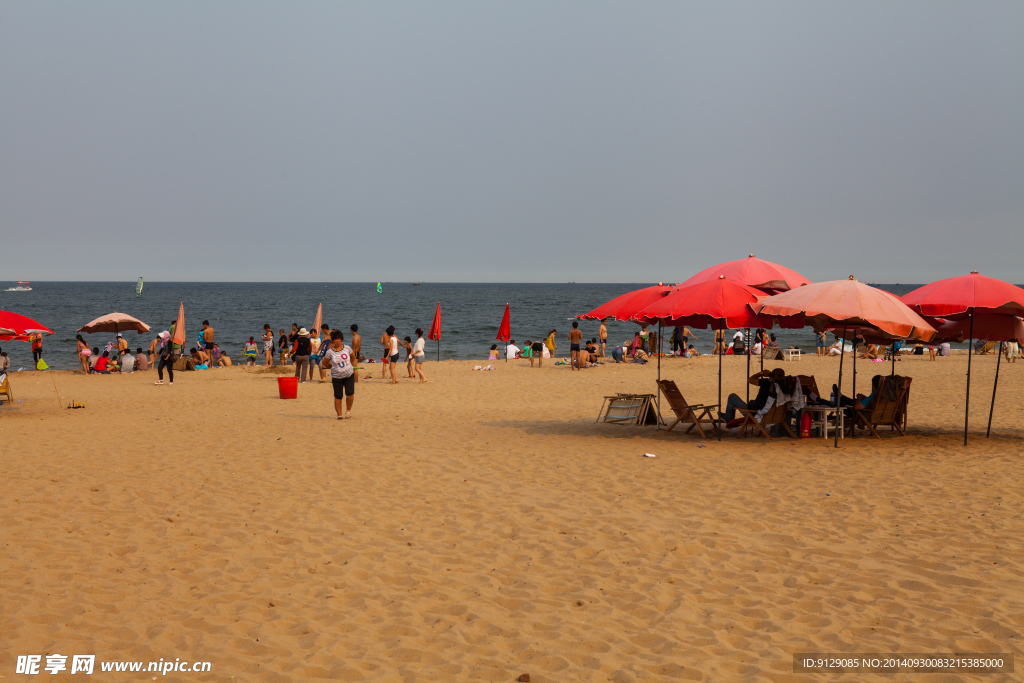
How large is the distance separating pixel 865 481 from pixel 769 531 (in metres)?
2.37

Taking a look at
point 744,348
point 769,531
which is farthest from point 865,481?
point 744,348

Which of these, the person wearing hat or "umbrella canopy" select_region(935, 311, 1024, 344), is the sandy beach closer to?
"umbrella canopy" select_region(935, 311, 1024, 344)

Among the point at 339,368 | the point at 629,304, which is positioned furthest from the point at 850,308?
the point at 339,368

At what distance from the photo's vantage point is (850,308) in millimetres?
8609

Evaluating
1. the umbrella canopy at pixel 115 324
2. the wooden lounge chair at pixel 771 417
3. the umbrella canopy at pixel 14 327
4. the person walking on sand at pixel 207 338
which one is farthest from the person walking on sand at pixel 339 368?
the person walking on sand at pixel 207 338

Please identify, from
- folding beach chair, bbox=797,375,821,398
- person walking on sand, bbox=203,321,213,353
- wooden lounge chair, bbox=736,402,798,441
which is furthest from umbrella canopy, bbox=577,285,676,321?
person walking on sand, bbox=203,321,213,353

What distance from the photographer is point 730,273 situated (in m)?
10.8

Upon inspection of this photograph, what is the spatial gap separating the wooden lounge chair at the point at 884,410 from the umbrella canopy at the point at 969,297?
1435mm

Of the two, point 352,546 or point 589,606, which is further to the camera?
point 352,546

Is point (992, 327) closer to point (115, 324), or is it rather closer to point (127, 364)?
point (115, 324)

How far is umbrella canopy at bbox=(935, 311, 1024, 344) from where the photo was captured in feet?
34.0

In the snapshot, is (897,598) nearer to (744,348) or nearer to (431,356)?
→ (744,348)

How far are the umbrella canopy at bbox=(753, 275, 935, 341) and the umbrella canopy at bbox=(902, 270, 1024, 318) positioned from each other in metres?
0.41

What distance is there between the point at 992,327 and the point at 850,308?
3703 mm
